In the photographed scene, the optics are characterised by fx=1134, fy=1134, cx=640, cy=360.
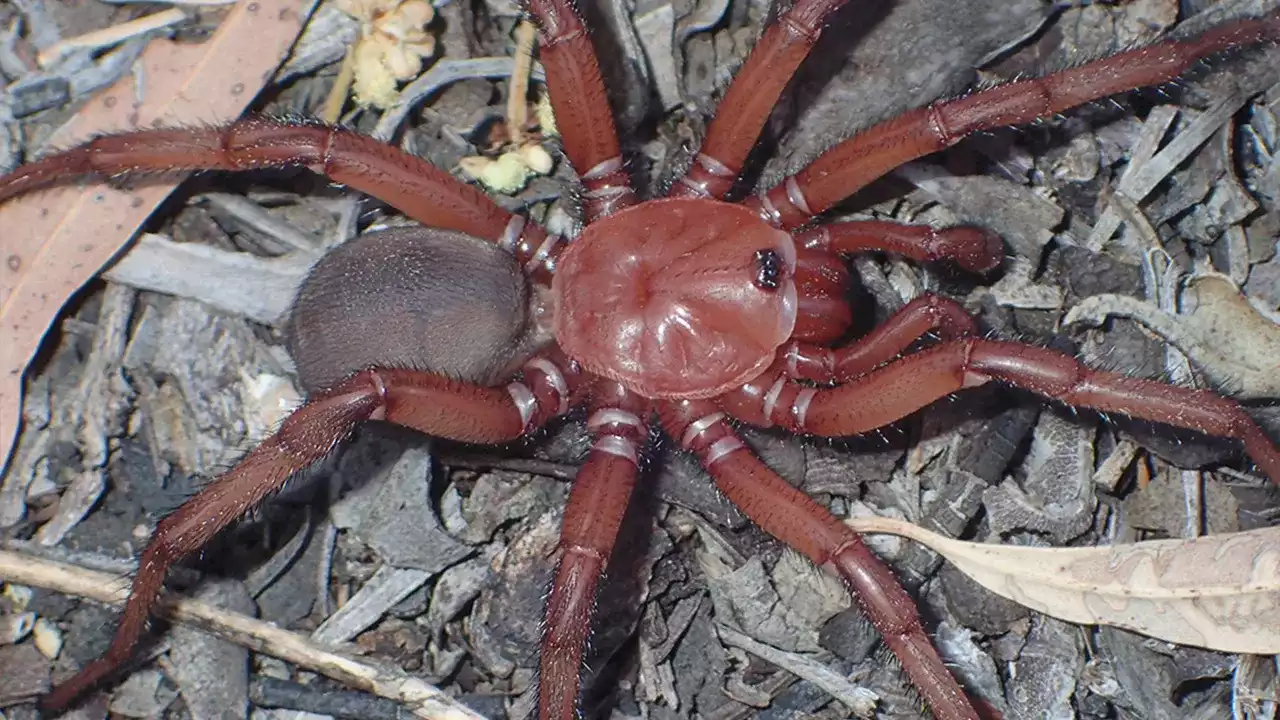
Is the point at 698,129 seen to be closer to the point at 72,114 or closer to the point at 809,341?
the point at 809,341

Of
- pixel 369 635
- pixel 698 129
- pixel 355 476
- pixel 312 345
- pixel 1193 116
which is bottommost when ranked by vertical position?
pixel 369 635

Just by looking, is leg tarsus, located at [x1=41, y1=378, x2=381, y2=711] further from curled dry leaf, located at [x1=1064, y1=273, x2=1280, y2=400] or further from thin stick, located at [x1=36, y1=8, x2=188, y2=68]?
curled dry leaf, located at [x1=1064, y1=273, x2=1280, y2=400]

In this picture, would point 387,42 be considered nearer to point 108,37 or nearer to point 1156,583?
point 108,37

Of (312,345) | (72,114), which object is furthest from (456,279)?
(72,114)

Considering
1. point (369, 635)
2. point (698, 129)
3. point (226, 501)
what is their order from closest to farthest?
point (226, 501) → point (369, 635) → point (698, 129)

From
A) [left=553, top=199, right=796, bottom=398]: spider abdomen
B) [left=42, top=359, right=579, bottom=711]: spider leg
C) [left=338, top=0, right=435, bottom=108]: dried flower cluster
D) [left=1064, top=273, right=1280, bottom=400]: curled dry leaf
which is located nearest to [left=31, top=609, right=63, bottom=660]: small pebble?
[left=42, top=359, right=579, bottom=711]: spider leg

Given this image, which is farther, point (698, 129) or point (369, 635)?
point (698, 129)

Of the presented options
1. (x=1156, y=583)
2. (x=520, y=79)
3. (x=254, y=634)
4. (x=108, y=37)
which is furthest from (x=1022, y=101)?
(x=108, y=37)
